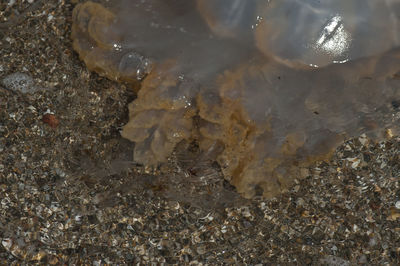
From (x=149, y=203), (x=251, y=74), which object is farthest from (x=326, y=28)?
(x=149, y=203)

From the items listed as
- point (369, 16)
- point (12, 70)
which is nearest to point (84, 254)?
point (12, 70)

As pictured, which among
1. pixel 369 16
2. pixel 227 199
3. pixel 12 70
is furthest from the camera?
pixel 12 70

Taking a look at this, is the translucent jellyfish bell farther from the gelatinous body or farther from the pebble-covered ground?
the pebble-covered ground

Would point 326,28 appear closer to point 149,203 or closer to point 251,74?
point 251,74

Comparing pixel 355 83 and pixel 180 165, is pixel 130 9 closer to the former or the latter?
pixel 180 165

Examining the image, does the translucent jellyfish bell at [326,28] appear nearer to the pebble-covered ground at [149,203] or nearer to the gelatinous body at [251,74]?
the gelatinous body at [251,74]

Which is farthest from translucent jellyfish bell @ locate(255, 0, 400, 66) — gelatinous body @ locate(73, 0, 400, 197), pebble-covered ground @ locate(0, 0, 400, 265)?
pebble-covered ground @ locate(0, 0, 400, 265)

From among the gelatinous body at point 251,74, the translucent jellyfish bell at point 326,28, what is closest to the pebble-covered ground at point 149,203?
the gelatinous body at point 251,74
